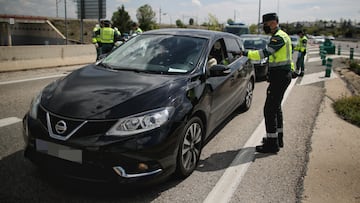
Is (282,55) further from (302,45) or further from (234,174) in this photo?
(302,45)

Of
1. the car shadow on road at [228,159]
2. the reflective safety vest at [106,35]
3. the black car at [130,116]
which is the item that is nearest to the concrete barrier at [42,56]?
the reflective safety vest at [106,35]

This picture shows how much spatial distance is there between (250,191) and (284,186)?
1.40 ft

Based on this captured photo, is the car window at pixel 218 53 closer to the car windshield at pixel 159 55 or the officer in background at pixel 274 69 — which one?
the car windshield at pixel 159 55

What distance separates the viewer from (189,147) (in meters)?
3.48

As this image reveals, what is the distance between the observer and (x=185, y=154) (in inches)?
135

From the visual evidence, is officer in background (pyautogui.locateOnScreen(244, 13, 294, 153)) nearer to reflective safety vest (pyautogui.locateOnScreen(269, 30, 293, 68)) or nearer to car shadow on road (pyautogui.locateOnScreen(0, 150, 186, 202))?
reflective safety vest (pyautogui.locateOnScreen(269, 30, 293, 68))

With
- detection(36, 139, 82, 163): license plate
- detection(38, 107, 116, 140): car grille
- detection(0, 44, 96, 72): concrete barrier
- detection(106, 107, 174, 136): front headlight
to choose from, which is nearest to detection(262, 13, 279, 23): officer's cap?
detection(106, 107, 174, 136): front headlight

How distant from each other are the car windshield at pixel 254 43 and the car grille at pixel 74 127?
34.2ft

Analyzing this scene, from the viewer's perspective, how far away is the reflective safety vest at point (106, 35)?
1082cm

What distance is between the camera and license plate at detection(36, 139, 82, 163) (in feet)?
8.91

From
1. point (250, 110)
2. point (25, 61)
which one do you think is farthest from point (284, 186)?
point (25, 61)

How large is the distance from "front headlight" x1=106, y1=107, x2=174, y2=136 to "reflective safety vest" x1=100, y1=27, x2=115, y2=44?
851 centimetres

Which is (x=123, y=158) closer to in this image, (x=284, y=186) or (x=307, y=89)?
(x=284, y=186)

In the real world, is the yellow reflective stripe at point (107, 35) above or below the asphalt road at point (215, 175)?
above
